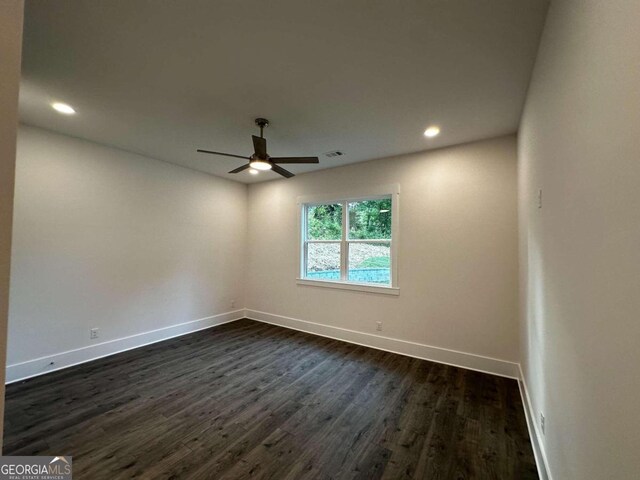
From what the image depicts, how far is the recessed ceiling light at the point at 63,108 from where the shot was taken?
248cm

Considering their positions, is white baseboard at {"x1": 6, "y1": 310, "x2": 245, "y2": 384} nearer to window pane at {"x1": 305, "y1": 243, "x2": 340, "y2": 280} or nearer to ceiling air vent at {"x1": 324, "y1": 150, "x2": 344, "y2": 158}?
window pane at {"x1": 305, "y1": 243, "x2": 340, "y2": 280}

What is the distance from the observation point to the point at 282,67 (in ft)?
6.35

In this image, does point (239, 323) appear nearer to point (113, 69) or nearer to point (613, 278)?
point (113, 69)

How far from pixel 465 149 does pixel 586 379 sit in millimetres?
2878

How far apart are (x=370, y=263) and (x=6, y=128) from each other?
3754 millimetres

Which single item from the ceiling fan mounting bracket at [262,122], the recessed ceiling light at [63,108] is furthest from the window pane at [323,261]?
the recessed ceiling light at [63,108]

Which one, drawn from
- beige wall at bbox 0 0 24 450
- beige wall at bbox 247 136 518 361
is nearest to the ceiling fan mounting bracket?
beige wall at bbox 247 136 518 361

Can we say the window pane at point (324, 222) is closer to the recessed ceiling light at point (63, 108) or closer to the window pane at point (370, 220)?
the window pane at point (370, 220)

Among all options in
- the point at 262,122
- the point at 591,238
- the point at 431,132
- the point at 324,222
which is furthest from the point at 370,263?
the point at 591,238

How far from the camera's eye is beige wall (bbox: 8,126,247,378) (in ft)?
9.52

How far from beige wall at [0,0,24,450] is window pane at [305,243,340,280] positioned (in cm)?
385

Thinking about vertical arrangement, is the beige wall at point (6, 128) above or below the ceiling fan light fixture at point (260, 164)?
below

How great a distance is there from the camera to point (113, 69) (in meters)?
1.98

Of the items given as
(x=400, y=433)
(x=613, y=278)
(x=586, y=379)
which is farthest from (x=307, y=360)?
(x=613, y=278)
